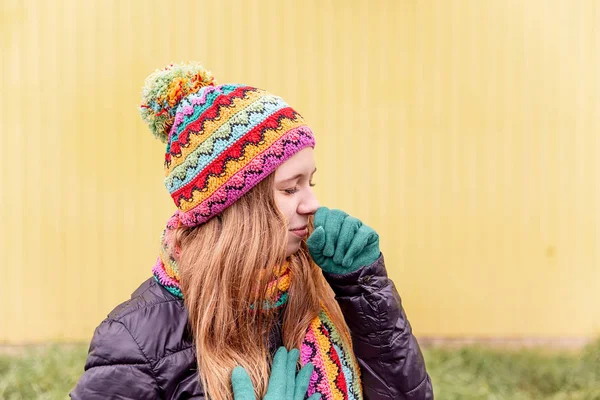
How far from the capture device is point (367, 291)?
1516 mm

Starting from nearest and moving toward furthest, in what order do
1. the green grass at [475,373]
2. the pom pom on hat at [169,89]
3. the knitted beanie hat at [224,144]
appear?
the knitted beanie hat at [224,144] → the pom pom on hat at [169,89] → the green grass at [475,373]

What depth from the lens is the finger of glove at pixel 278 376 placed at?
56.5 inches

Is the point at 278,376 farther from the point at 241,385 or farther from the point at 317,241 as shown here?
the point at 317,241

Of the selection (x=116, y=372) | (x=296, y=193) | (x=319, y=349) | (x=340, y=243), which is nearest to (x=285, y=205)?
(x=296, y=193)

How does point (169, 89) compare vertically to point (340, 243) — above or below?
above

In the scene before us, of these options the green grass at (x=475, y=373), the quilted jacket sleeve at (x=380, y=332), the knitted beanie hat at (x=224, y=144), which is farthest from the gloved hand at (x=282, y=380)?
the green grass at (x=475, y=373)

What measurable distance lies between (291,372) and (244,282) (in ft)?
0.82

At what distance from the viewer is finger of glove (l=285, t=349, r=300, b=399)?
4.82ft

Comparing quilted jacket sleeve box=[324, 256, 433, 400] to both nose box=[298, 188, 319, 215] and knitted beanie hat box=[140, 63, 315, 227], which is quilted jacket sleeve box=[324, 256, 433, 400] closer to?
nose box=[298, 188, 319, 215]

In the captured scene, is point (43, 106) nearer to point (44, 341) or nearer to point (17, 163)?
point (17, 163)

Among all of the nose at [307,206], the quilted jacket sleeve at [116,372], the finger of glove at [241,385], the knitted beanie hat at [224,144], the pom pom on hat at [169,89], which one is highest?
the pom pom on hat at [169,89]

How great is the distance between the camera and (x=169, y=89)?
5.18ft

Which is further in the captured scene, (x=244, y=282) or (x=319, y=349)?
(x=319, y=349)

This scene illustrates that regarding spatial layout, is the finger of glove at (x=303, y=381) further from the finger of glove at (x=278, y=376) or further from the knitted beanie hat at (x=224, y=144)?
the knitted beanie hat at (x=224, y=144)
